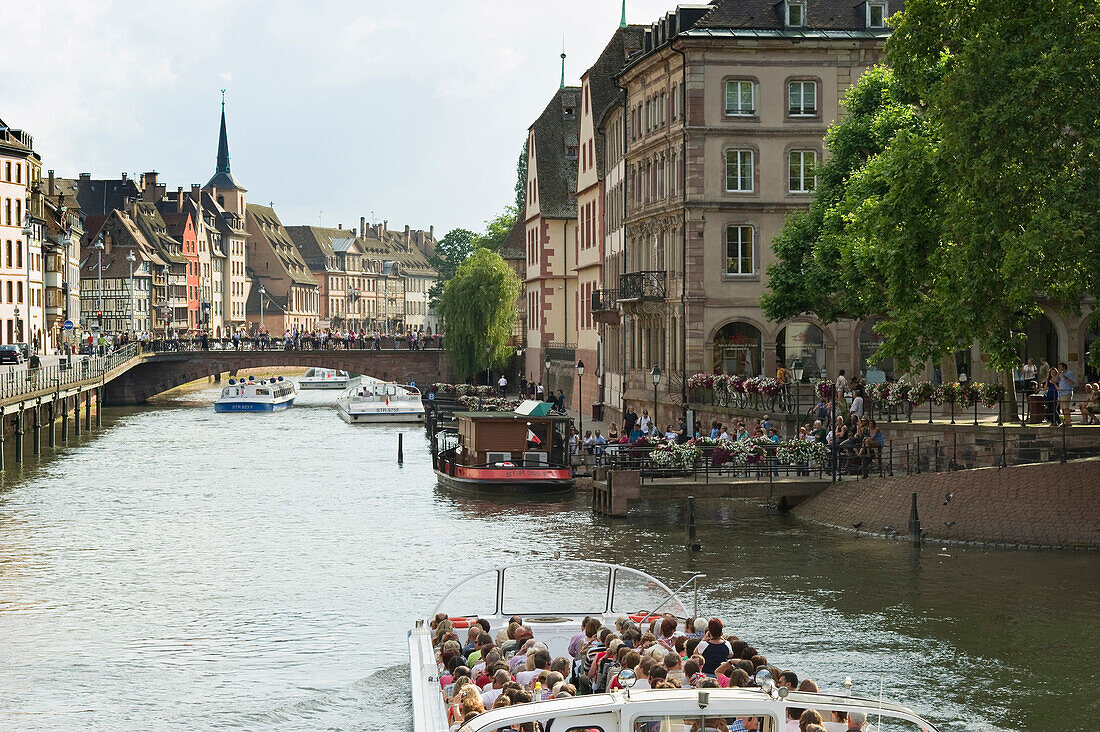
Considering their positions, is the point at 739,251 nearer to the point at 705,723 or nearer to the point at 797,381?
the point at 797,381

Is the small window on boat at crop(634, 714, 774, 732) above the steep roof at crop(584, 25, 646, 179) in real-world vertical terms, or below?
below

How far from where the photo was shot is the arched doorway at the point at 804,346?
51.1 metres

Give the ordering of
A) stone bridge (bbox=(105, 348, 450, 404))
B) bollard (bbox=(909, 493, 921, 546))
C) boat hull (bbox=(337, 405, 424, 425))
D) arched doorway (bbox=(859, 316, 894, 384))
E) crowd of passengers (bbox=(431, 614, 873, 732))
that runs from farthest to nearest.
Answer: stone bridge (bbox=(105, 348, 450, 404)) → boat hull (bbox=(337, 405, 424, 425)) → arched doorway (bbox=(859, 316, 894, 384)) → bollard (bbox=(909, 493, 921, 546)) → crowd of passengers (bbox=(431, 614, 873, 732))

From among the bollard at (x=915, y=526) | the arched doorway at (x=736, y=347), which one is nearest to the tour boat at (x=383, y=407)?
the arched doorway at (x=736, y=347)

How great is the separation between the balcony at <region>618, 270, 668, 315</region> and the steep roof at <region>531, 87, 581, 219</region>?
79.8ft

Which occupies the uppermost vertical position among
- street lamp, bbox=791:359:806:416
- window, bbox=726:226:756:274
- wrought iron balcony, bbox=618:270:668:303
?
window, bbox=726:226:756:274

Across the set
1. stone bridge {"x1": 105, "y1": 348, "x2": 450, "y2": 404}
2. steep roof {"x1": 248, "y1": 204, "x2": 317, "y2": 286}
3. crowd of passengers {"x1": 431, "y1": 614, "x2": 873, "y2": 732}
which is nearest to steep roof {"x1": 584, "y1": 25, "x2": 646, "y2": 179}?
stone bridge {"x1": 105, "y1": 348, "x2": 450, "y2": 404}

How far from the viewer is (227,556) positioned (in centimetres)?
3509

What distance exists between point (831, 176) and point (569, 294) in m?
37.3

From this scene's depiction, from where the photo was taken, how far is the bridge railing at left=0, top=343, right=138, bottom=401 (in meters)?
60.2

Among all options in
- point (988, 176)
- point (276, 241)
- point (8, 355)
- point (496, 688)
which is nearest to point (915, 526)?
point (988, 176)

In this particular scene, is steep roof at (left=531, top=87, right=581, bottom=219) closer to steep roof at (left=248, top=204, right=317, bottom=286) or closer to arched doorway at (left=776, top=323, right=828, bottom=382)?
arched doorway at (left=776, top=323, right=828, bottom=382)

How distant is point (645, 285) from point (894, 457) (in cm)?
1925

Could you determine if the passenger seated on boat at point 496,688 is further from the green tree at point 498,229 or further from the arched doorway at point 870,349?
the green tree at point 498,229
